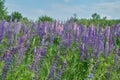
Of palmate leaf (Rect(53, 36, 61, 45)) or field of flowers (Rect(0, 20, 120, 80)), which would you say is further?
palmate leaf (Rect(53, 36, 61, 45))

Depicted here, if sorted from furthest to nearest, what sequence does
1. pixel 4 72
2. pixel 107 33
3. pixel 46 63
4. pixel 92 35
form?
pixel 107 33 < pixel 92 35 < pixel 46 63 < pixel 4 72

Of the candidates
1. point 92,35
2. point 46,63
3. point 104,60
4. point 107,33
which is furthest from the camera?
point 107,33

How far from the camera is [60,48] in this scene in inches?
360

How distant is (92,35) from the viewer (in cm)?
963

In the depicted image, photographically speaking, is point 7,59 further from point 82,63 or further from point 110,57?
point 110,57

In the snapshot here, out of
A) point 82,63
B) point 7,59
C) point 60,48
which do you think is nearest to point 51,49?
point 60,48

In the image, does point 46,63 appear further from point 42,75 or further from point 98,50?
point 98,50

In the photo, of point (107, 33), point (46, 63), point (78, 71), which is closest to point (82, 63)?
point (78, 71)

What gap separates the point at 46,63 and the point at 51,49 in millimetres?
1075

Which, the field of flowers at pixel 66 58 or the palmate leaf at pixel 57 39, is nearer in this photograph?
the field of flowers at pixel 66 58

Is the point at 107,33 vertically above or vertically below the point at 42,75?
above

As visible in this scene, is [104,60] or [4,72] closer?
[4,72]

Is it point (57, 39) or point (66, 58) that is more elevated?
point (57, 39)

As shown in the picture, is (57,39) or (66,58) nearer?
(66,58)
